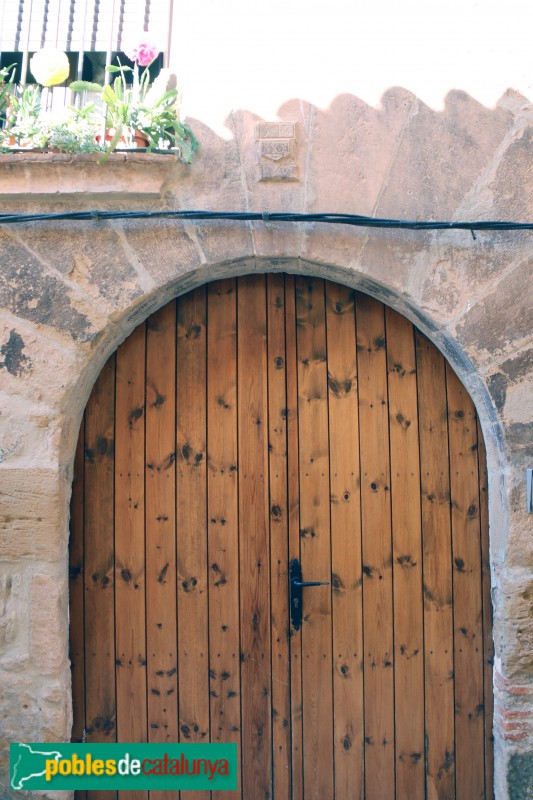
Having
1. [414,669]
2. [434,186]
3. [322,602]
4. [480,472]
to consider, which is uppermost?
[434,186]

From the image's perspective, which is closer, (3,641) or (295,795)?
(3,641)

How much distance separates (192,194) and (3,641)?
176 centimetres

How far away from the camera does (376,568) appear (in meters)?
2.58

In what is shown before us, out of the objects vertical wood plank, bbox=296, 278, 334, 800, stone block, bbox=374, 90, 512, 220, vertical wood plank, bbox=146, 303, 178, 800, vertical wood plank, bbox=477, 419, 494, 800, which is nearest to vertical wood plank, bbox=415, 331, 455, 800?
vertical wood plank, bbox=477, 419, 494, 800

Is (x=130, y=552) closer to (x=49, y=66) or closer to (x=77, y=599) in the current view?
(x=77, y=599)

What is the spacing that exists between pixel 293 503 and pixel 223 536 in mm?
309

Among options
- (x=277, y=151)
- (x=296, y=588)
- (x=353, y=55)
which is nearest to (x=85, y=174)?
(x=277, y=151)

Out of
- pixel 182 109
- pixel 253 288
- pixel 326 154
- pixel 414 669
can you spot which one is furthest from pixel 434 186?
pixel 414 669

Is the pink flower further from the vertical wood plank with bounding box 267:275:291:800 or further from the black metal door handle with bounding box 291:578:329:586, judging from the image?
the black metal door handle with bounding box 291:578:329:586

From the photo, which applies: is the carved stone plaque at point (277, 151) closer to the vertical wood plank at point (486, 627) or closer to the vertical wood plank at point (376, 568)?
the vertical wood plank at point (376, 568)

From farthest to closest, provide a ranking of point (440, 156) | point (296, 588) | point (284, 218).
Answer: point (296, 588) → point (440, 156) → point (284, 218)

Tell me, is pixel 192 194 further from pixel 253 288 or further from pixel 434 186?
pixel 434 186

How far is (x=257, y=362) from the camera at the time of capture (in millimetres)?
2623

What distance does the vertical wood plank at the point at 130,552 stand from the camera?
256 centimetres
